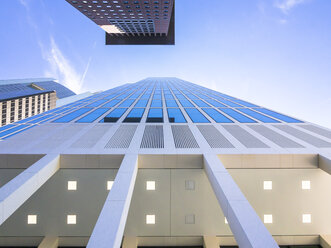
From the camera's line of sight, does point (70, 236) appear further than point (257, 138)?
No

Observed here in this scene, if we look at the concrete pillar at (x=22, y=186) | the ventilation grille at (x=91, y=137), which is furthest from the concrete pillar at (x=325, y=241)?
the concrete pillar at (x=22, y=186)

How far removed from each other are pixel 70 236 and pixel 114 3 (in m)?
54.8

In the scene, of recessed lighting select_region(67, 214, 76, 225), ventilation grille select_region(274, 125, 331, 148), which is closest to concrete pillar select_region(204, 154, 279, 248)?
ventilation grille select_region(274, 125, 331, 148)

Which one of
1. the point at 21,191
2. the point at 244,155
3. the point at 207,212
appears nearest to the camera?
the point at 21,191

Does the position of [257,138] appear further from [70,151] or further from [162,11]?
[162,11]

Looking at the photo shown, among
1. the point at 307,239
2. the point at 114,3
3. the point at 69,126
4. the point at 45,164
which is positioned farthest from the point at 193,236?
the point at 114,3

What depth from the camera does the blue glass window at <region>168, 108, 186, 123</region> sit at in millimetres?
19094

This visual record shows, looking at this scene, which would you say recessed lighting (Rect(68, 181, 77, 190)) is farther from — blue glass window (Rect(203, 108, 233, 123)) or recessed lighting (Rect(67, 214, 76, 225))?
blue glass window (Rect(203, 108, 233, 123))

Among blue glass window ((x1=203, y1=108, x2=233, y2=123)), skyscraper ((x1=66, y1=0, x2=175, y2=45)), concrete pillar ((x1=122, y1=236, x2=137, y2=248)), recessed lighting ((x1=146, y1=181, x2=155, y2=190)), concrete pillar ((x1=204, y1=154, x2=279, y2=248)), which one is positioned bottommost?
concrete pillar ((x1=122, y1=236, x2=137, y2=248))

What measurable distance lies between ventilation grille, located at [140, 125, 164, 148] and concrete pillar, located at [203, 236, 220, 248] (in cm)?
657

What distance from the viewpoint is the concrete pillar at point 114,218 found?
19.2 ft

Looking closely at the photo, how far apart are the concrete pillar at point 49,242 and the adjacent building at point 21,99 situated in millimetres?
60361

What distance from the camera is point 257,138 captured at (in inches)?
559

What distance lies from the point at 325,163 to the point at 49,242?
17165mm
